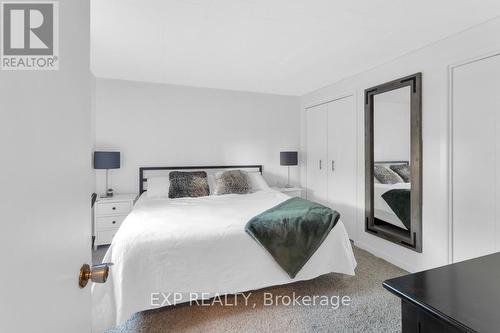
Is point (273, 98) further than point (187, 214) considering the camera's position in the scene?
Yes

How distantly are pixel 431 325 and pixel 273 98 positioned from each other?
411 cm

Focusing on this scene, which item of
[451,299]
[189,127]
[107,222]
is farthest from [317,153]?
[451,299]

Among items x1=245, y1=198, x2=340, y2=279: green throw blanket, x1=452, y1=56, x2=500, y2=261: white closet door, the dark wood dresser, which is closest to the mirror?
x1=452, y1=56, x2=500, y2=261: white closet door

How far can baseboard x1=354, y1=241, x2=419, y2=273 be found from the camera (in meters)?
2.66

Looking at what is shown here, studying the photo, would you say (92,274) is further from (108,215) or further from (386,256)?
(386,256)

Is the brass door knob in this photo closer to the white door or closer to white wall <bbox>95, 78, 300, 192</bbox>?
the white door

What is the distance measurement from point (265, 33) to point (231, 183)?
1.98 meters

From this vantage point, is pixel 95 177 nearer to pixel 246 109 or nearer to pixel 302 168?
pixel 246 109

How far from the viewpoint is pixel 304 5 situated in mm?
1838

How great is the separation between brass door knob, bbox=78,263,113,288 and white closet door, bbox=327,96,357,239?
3.26 metres

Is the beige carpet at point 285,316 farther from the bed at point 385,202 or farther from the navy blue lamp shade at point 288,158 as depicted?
the navy blue lamp shade at point 288,158

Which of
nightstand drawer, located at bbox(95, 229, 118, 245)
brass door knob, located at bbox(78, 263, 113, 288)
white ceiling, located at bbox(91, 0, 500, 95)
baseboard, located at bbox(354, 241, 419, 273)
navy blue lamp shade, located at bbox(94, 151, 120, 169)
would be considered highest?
white ceiling, located at bbox(91, 0, 500, 95)

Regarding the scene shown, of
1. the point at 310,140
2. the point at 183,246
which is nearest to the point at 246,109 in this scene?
the point at 310,140

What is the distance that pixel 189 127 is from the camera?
3.99 metres
